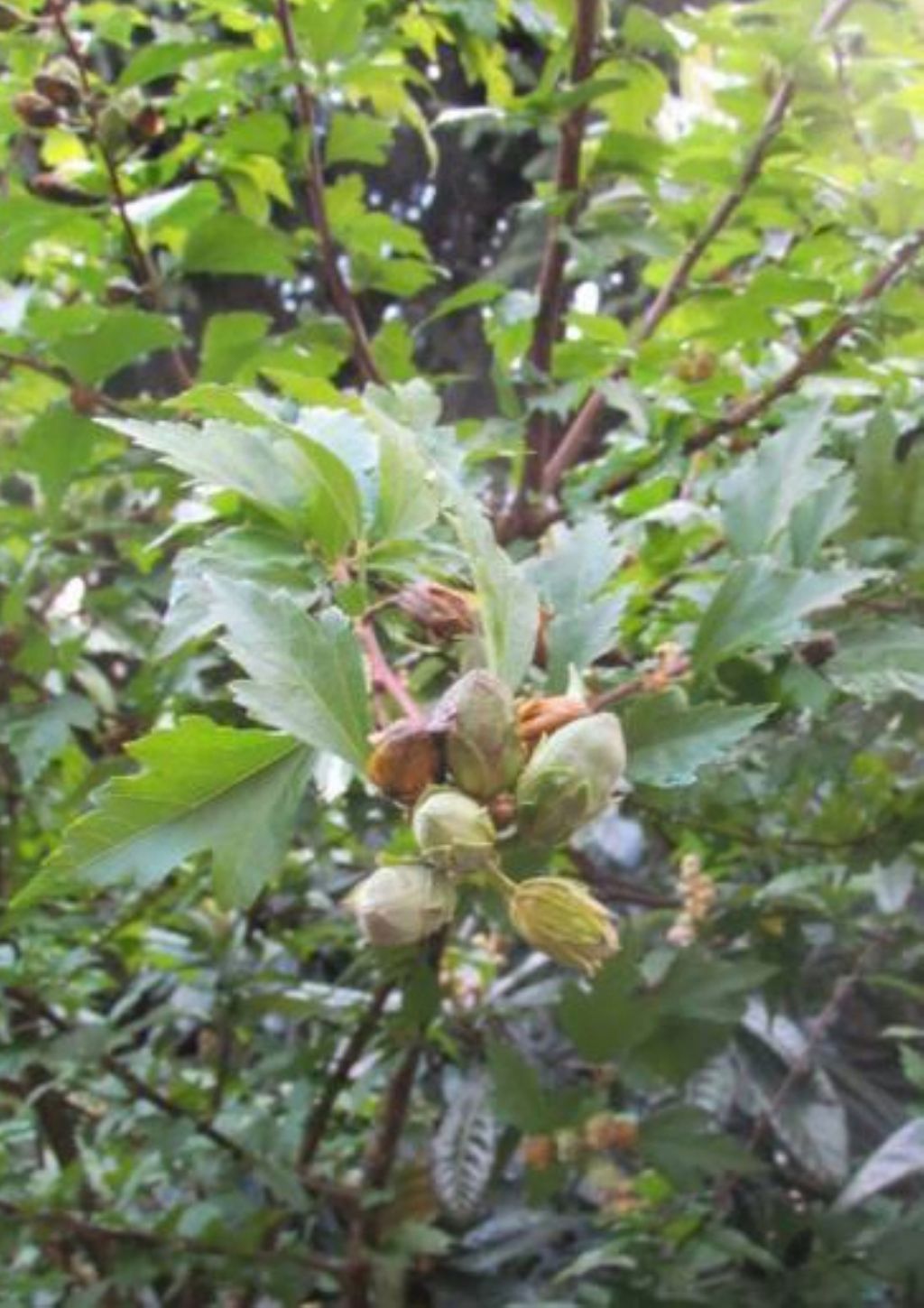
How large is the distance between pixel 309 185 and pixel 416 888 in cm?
76

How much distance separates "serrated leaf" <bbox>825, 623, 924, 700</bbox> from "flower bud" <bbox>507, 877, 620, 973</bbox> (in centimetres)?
30

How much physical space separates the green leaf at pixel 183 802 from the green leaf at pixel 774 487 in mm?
348

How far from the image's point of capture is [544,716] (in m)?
0.50

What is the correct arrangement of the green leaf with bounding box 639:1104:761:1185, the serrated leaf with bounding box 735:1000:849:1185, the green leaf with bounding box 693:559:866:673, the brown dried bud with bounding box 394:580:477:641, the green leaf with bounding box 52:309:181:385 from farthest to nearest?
the serrated leaf with bounding box 735:1000:849:1185, the green leaf with bounding box 639:1104:761:1185, the green leaf with bounding box 52:309:181:385, the green leaf with bounding box 693:559:866:673, the brown dried bud with bounding box 394:580:477:641

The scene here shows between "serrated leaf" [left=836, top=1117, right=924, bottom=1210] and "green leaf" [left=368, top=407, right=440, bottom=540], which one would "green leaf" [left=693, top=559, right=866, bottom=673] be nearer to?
"green leaf" [left=368, top=407, right=440, bottom=540]

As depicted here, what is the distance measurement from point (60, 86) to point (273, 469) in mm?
520

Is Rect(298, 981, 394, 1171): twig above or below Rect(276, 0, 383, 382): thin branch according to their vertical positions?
below

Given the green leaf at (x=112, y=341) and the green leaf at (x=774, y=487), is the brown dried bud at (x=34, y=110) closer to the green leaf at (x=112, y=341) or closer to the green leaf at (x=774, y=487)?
the green leaf at (x=112, y=341)

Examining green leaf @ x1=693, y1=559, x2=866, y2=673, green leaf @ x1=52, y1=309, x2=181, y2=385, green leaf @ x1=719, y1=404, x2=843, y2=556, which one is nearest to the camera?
green leaf @ x1=693, y1=559, x2=866, y2=673

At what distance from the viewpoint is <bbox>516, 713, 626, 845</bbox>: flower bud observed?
0.47 meters

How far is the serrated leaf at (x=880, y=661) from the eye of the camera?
74 centimetres

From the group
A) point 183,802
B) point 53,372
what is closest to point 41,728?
point 53,372

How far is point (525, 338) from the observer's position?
4.13 ft

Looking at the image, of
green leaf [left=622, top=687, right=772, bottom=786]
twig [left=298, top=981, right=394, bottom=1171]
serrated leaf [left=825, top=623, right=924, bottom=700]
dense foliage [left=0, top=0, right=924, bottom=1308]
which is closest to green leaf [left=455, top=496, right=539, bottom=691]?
dense foliage [left=0, top=0, right=924, bottom=1308]
